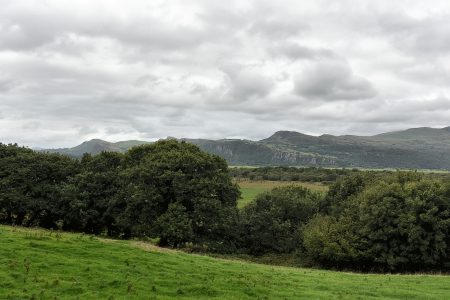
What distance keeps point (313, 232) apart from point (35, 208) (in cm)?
4074

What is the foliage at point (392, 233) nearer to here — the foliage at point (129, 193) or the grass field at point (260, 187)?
the foliage at point (129, 193)

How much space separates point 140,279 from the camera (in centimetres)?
2438

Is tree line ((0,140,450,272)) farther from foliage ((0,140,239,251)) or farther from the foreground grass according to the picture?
the foreground grass

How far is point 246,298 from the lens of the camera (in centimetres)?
2381

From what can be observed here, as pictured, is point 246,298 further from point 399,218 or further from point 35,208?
point 35,208

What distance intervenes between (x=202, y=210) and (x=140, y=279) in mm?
32809

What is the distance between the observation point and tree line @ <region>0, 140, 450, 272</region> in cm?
5541

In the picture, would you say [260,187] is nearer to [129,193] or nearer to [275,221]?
[275,221]

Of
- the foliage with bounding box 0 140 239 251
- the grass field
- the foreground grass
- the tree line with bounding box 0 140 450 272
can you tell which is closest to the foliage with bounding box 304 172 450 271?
the tree line with bounding box 0 140 450 272

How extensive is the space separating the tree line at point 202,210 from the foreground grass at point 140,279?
70.1 feet

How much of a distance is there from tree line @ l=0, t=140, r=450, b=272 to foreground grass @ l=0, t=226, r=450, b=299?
842 inches

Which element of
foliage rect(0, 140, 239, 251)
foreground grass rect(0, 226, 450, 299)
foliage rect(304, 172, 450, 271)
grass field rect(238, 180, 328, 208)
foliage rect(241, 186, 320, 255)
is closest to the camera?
foreground grass rect(0, 226, 450, 299)

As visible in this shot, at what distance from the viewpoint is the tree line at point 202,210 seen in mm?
55406

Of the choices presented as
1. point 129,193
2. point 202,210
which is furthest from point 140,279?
point 129,193
